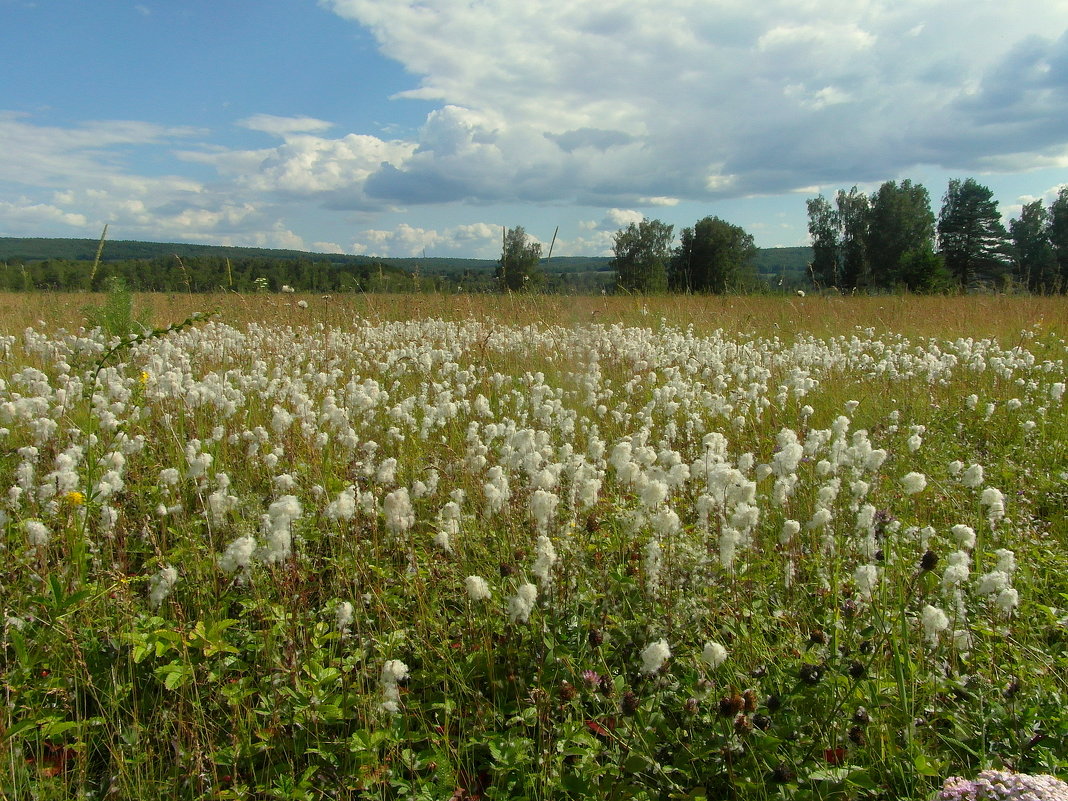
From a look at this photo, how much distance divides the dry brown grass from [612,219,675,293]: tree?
2.85 meters

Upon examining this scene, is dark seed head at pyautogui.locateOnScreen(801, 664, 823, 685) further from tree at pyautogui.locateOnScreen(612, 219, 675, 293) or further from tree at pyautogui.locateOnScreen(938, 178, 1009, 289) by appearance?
tree at pyautogui.locateOnScreen(938, 178, 1009, 289)

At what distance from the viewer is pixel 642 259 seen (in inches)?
1219

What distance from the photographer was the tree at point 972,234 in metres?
58.1

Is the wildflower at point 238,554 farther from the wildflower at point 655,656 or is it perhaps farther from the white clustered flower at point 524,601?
the wildflower at point 655,656

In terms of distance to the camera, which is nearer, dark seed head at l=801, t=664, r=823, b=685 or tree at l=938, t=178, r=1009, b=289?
dark seed head at l=801, t=664, r=823, b=685

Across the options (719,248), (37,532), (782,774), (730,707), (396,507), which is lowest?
(782,774)

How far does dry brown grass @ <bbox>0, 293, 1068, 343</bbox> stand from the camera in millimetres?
10983

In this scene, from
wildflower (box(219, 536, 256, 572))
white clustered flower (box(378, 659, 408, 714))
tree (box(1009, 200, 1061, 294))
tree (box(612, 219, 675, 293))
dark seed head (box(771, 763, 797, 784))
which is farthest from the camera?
tree (box(1009, 200, 1061, 294))

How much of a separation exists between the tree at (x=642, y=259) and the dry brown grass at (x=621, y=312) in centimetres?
285

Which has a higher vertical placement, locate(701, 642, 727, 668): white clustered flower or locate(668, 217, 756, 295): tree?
locate(668, 217, 756, 295): tree

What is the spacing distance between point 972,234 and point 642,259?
45.5 meters

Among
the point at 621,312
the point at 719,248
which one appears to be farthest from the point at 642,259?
the point at 719,248

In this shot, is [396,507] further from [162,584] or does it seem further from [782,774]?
[782,774]

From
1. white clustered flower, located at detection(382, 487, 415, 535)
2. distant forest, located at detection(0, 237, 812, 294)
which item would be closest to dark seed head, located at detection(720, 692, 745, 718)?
white clustered flower, located at detection(382, 487, 415, 535)
